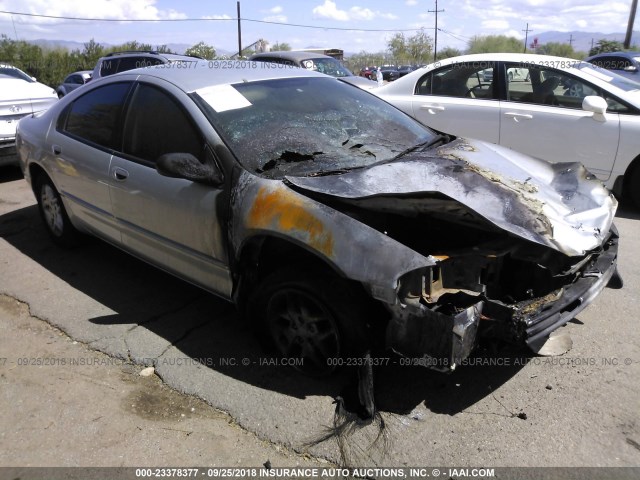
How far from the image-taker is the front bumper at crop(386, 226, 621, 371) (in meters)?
2.40

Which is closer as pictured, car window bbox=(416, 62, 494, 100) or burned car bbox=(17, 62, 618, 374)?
burned car bbox=(17, 62, 618, 374)

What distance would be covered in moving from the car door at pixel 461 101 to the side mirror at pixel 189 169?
4053 mm

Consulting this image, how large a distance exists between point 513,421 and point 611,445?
1.44 feet

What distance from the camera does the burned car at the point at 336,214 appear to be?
253cm

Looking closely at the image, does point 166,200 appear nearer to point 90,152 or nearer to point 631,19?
point 90,152

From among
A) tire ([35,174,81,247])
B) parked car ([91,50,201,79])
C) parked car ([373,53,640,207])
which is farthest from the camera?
parked car ([91,50,201,79])

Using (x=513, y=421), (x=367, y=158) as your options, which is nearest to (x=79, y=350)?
(x=367, y=158)

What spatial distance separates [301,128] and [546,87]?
375 centimetres

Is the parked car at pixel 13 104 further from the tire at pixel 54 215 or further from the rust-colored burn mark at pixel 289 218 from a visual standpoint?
the rust-colored burn mark at pixel 289 218

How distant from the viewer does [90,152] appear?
13.2 feet

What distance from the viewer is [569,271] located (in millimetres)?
2723

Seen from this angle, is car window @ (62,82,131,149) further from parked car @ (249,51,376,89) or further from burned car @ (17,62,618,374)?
parked car @ (249,51,376,89)

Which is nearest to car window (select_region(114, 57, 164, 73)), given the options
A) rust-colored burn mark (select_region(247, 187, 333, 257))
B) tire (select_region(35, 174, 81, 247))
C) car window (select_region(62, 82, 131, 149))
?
tire (select_region(35, 174, 81, 247))

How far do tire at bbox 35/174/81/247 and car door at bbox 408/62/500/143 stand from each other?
13.7ft
